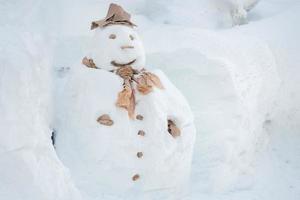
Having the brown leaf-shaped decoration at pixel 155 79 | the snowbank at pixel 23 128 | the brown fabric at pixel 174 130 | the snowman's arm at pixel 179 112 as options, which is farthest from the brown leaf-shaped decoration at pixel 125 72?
the snowbank at pixel 23 128

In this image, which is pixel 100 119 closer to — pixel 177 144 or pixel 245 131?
pixel 177 144

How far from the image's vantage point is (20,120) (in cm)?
145

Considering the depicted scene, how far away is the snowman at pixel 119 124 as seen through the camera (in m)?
3.37

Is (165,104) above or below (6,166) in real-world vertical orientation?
above

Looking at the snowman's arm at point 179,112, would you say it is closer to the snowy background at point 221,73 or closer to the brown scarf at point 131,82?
the brown scarf at point 131,82

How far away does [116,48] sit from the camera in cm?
351

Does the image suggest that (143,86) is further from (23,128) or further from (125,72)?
(23,128)

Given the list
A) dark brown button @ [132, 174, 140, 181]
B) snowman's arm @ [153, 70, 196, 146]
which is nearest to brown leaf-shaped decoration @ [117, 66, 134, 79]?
snowman's arm @ [153, 70, 196, 146]

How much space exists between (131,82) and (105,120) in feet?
1.12

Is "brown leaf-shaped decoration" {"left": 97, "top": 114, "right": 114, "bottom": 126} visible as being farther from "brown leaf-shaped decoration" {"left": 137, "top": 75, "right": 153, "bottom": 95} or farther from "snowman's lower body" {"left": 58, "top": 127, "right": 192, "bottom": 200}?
"brown leaf-shaped decoration" {"left": 137, "top": 75, "right": 153, "bottom": 95}

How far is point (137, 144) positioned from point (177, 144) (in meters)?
0.34

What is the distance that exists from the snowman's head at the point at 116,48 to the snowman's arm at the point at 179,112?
0.30m

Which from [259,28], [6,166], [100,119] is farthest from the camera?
[259,28]

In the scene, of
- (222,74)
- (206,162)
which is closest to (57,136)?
(206,162)
